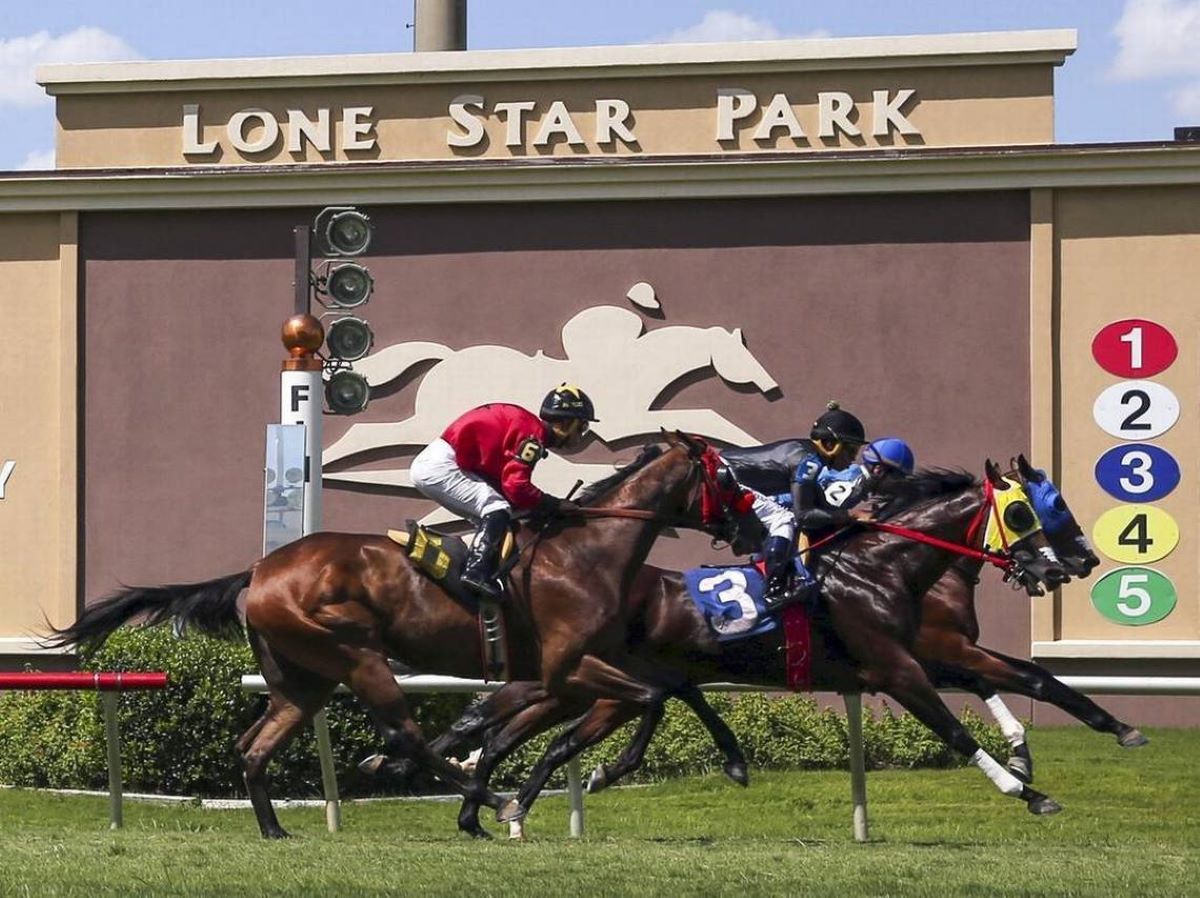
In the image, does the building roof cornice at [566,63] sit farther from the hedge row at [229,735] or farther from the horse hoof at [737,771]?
the horse hoof at [737,771]

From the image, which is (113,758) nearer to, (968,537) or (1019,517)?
(968,537)

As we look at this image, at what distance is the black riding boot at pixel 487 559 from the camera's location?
29.6 ft

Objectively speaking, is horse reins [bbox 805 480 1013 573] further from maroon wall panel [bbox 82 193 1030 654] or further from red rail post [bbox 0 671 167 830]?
maroon wall panel [bbox 82 193 1030 654]

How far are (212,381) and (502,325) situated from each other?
92.4 inches

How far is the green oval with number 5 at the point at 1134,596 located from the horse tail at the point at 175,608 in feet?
26.1

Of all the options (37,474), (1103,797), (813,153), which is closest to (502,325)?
(813,153)

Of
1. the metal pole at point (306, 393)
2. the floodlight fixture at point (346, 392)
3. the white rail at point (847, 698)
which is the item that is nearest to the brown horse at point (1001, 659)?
the white rail at point (847, 698)

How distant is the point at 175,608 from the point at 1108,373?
27.6 feet

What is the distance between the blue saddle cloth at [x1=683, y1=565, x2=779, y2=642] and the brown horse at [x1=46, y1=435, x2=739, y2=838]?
1.70 feet

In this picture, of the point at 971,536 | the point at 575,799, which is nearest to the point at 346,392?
the point at 575,799

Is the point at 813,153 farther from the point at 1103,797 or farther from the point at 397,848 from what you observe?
the point at 397,848

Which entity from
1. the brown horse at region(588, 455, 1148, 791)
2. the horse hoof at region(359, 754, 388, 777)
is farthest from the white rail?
the horse hoof at region(359, 754, 388, 777)

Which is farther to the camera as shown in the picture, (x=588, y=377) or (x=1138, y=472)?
(x=588, y=377)

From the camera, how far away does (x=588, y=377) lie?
53.4 feet
